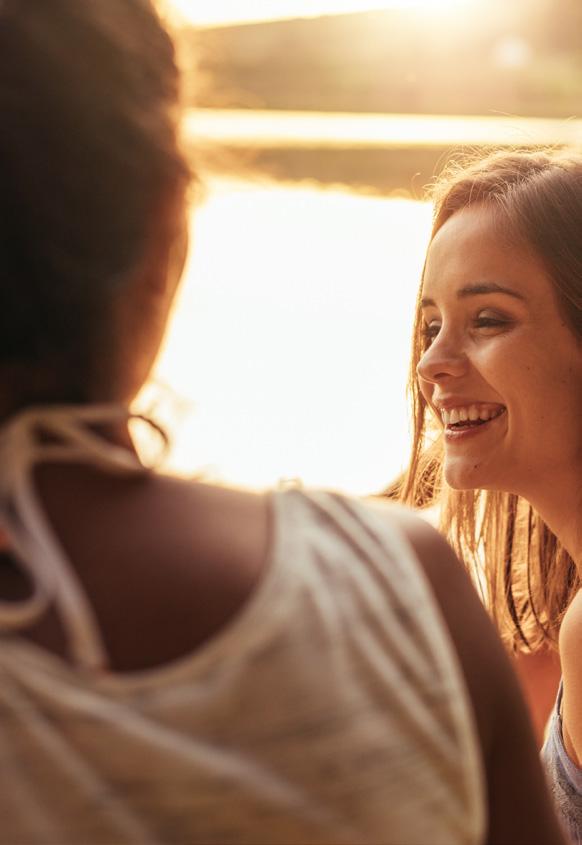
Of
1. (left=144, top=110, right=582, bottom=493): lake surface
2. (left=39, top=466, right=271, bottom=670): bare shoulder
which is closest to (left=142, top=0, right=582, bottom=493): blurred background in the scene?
(left=144, top=110, right=582, bottom=493): lake surface

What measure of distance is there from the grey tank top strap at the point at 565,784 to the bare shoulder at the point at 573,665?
0.08 metres

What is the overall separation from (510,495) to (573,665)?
63 centimetres

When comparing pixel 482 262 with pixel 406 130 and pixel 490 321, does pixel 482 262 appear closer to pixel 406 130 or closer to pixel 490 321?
pixel 490 321

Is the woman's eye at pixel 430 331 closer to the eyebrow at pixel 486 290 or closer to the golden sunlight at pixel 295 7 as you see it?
the eyebrow at pixel 486 290

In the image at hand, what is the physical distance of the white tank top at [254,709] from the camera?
521 mm

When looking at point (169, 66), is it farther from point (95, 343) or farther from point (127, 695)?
point (127, 695)

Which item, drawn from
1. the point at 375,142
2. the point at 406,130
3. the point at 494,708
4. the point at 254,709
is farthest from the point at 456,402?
the point at 375,142

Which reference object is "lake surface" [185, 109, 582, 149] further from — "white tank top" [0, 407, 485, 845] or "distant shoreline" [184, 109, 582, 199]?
"white tank top" [0, 407, 485, 845]

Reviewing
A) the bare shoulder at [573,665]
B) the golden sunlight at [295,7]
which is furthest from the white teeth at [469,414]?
the golden sunlight at [295,7]

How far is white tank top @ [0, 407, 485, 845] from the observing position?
521 millimetres

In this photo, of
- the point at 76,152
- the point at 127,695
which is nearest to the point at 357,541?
the point at 127,695

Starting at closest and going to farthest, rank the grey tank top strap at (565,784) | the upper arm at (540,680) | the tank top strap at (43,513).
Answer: the tank top strap at (43,513) < the grey tank top strap at (565,784) < the upper arm at (540,680)

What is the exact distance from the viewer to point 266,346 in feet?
8.48

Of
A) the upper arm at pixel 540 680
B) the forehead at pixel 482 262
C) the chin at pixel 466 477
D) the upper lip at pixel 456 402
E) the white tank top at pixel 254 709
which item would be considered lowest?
the upper arm at pixel 540 680
